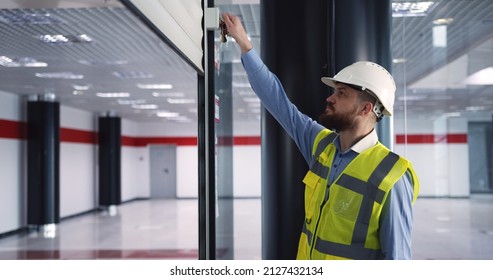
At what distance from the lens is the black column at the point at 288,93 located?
2.54 m

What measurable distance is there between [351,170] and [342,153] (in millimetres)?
136

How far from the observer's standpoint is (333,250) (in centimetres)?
171

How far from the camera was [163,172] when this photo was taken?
1928 centimetres

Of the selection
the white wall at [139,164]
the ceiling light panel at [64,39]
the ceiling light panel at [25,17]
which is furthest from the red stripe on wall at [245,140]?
the ceiling light panel at [25,17]

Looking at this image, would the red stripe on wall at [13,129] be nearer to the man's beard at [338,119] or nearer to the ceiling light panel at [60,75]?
the ceiling light panel at [60,75]

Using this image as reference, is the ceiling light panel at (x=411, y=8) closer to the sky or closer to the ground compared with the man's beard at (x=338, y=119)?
closer to the sky

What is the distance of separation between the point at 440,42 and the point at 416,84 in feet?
11.5

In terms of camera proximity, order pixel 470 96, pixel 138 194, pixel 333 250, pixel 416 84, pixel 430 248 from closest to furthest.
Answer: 1. pixel 333 250
2. pixel 430 248
3. pixel 416 84
4. pixel 470 96
5. pixel 138 194

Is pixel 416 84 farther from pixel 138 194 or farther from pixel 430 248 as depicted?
pixel 138 194

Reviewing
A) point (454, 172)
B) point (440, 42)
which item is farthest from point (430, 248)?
point (454, 172)

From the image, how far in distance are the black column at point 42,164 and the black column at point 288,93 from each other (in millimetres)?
9221

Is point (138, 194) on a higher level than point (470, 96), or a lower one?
lower

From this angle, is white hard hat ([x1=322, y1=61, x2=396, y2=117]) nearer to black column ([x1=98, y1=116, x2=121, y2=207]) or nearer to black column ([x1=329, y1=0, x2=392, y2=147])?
black column ([x1=329, y1=0, x2=392, y2=147])

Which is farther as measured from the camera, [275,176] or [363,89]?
[275,176]
